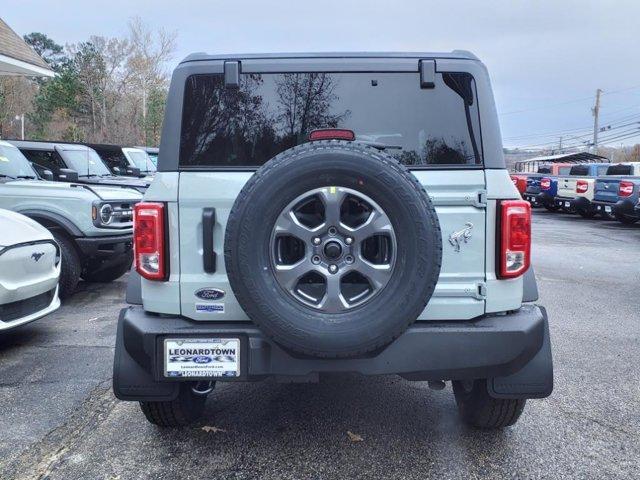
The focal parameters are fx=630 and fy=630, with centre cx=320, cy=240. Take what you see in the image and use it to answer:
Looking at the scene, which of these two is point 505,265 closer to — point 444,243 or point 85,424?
point 444,243

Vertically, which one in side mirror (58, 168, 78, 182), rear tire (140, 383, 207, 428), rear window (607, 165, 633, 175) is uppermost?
rear window (607, 165, 633, 175)

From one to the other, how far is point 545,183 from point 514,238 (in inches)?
817

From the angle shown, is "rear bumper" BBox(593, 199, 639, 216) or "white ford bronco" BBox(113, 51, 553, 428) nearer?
"white ford bronco" BBox(113, 51, 553, 428)

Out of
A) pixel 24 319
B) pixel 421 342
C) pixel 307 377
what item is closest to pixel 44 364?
pixel 24 319

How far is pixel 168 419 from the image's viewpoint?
3.62 m

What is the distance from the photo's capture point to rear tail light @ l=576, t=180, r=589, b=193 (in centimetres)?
1961

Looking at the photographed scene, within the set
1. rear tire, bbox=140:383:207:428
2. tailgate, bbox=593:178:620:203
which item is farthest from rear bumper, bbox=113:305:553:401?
tailgate, bbox=593:178:620:203

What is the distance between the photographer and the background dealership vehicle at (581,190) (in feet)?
64.0

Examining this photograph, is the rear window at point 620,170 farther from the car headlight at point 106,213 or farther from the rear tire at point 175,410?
the rear tire at point 175,410

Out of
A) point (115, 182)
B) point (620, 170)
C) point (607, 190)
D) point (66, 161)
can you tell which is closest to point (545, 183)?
point (620, 170)

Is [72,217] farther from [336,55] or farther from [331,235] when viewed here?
[331,235]

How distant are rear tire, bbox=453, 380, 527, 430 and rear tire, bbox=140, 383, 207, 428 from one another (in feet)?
5.26

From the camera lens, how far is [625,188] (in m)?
16.6

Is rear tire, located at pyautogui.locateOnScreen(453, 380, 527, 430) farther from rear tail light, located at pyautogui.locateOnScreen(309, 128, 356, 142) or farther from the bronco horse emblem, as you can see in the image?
rear tail light, located at pyautogui.locateOnScreen(309, 128, 356, 142)
